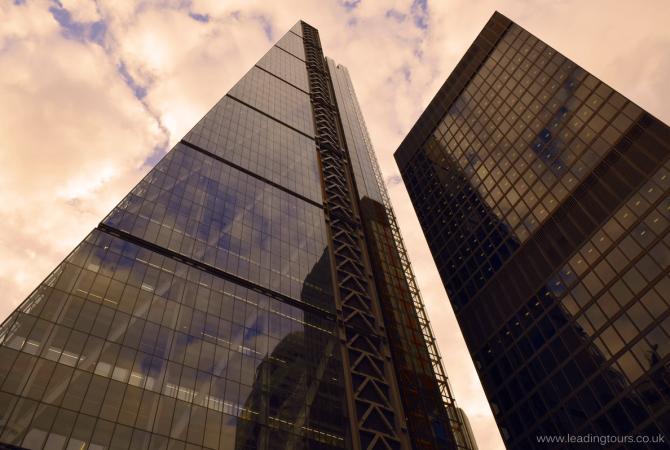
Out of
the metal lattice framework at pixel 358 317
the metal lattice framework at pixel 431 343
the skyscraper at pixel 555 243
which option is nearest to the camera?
the metal lattice framework at pixel 358 317

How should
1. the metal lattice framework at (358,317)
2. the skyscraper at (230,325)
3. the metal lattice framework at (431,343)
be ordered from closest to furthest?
the skyscraper at (230,325) → the metal lattice framework at (358,317) → the metal lattice framework at (431,343)

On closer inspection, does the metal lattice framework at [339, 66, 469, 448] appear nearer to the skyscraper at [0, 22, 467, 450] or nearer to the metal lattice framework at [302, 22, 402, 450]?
the skyscraper at [0, 22, 467, 450]

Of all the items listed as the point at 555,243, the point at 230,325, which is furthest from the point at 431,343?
the point at 230,325

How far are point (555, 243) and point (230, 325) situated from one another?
3780cm

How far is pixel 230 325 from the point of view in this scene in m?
35.8

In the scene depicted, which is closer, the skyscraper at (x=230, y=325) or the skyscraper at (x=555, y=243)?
the skyscraper at (x=230, y=325)

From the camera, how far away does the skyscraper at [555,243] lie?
39250 mm

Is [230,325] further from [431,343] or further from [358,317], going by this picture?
[431,343]

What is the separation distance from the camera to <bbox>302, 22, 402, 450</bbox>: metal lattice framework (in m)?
38.5

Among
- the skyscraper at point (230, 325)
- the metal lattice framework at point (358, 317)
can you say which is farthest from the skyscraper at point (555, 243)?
the metal lattice framework at point (358, 317)

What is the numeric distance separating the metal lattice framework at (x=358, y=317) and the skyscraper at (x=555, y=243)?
16.6 meters

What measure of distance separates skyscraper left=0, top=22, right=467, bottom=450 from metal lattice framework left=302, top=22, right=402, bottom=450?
0.60ft

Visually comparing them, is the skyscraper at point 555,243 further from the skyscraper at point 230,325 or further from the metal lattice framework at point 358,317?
the metal lattice framework at point 358,317

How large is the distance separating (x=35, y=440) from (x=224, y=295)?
681 inches
